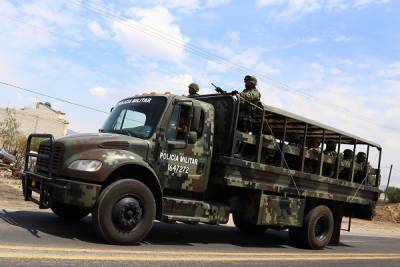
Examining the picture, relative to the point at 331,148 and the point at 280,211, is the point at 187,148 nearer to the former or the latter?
the point at 280,211

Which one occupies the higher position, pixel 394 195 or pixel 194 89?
pixel 194 89

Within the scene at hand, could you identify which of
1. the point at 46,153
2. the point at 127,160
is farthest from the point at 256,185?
the point at 46,153

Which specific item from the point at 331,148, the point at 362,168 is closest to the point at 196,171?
the point at 331,148

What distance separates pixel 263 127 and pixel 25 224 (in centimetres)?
478

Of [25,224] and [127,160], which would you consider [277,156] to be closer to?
[127,160]

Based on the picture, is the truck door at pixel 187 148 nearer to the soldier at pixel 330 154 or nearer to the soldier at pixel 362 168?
the soldier at pixel 330 154

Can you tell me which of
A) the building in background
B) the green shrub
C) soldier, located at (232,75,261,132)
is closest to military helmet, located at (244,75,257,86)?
soldier, located at (232,75,261,132)

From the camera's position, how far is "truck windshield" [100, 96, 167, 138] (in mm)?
8508

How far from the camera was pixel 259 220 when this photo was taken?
32.3ft

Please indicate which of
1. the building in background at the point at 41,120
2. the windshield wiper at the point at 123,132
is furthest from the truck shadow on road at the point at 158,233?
the building in background at the point at 41,120

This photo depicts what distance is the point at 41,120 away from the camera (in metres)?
76.8

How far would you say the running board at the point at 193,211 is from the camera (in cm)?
841

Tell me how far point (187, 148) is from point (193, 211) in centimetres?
108

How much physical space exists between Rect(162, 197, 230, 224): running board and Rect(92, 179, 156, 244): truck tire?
0.47 m
